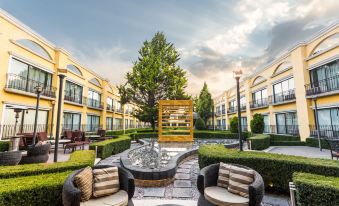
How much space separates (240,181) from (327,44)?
16.4m

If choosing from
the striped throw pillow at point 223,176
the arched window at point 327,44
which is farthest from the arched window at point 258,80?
the striped throw pillow at point 223,176

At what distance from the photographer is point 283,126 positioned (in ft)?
65.6

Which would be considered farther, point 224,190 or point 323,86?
point 323,86

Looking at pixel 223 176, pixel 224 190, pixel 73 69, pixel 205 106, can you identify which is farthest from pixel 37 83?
pixel 205 106

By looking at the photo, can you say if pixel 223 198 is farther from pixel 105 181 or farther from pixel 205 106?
pixel 205 106

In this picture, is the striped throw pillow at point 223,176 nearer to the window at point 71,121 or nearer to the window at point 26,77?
the window at point 26,77

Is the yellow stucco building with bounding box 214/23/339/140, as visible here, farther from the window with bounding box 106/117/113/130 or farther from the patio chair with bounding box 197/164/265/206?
the window with bounding box 106/117/113/130

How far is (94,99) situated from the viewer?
26.2 m

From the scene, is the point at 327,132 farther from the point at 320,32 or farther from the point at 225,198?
the point at 225,198

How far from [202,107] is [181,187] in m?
29.0

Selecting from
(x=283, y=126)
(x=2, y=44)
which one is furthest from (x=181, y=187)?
(x=283, y=126)

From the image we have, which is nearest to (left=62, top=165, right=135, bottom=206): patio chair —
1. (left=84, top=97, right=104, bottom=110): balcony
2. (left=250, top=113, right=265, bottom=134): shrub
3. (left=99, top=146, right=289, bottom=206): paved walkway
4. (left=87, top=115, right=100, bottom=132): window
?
(left=99, top=146, right=289, bottom=206): paved walkway

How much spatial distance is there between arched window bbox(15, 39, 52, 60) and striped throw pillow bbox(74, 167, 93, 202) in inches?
603

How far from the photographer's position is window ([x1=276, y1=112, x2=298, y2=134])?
59.5 feet
